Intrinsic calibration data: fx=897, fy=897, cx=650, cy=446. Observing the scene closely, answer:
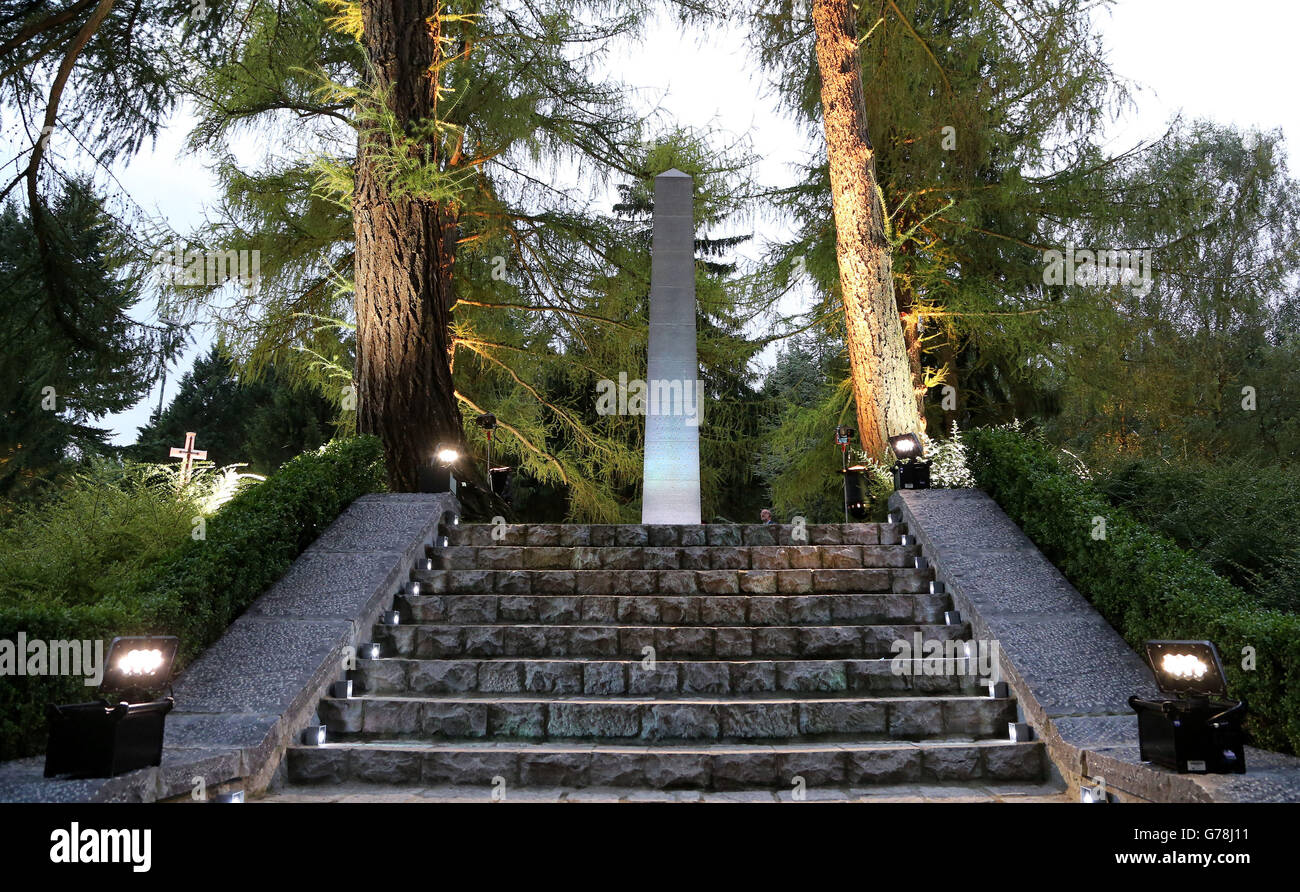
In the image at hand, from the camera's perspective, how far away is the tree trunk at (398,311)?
28.4ft

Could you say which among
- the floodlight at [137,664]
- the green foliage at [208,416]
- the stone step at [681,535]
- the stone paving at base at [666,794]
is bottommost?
the stone paving at base at [666,794]

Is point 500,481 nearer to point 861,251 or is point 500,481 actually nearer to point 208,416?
point 861,251

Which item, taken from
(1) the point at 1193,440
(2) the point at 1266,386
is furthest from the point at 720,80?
(2) the point at 1266,386

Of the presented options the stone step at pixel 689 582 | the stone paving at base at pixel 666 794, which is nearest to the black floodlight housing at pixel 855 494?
the stone step at pixel 689 582

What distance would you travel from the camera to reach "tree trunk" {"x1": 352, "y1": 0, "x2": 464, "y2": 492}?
866cm

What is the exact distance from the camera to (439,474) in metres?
8.00

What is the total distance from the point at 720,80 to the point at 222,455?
27674 millimetres

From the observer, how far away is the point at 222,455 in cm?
3347

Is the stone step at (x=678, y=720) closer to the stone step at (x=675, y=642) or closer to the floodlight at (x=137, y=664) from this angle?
the stone step at (x=675, y=642)

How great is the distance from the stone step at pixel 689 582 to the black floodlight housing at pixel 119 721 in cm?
270

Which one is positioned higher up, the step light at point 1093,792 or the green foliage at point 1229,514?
the green foliage at point 1229,514

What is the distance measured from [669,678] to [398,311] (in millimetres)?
5104

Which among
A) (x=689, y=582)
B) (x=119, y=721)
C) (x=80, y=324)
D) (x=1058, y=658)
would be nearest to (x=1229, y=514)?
(x=1058, y=658)
